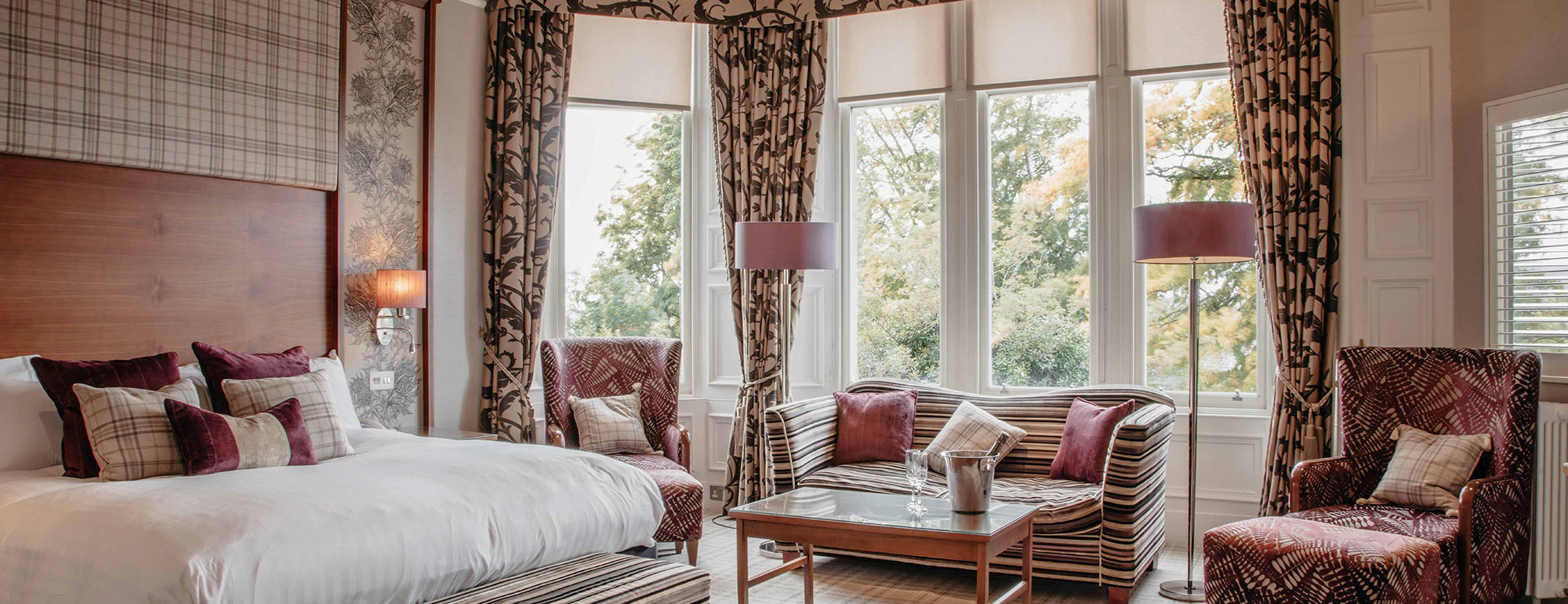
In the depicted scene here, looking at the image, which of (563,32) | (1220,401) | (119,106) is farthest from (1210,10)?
(119,106)

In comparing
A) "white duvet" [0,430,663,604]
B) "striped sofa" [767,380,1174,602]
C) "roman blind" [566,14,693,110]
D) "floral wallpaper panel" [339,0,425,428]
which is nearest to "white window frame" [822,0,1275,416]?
"striped sofa" [767,380,1174,602]

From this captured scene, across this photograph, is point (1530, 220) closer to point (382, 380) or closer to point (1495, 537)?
point (1495, 537)

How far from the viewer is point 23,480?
9.68 feet

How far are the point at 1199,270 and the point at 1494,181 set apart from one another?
4.37ft

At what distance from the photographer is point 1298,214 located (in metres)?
4.58

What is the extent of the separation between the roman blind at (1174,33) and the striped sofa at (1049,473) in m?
1.69

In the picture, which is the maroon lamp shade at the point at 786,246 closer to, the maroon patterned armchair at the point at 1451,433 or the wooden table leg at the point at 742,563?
the wooden table leg at the point at 742,563

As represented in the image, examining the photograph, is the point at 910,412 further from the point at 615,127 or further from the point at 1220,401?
the point at 615,127

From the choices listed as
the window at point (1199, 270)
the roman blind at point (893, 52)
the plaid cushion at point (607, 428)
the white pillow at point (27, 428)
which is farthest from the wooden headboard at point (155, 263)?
the window at point (1199, 270)

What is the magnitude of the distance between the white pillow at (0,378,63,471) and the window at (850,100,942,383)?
12.3ft

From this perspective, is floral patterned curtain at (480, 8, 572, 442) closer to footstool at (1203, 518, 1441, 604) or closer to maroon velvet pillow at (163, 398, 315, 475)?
maroon velvet pillow at (163, 398, 315, 475)

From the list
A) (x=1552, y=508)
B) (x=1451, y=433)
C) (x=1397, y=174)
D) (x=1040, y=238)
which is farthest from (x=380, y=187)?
(x=1552, y=508)

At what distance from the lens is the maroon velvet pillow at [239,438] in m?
3.04

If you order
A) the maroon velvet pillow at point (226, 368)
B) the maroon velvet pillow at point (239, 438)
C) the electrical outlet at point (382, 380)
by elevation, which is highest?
the maroon velvet pillow at point (226, 368)
